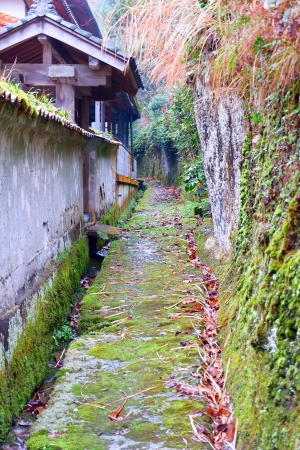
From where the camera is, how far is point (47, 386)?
3980 mm

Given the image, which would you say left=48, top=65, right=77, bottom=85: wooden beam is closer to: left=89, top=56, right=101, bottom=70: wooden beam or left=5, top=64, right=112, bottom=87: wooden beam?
→ left=5, top=64, right=112, bottom=87: wooden beam

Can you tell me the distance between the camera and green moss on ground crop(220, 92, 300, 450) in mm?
1974

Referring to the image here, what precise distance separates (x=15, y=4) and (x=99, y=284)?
8.74m

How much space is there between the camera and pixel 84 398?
296cm

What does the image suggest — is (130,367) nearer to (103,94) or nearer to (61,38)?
(61,38)

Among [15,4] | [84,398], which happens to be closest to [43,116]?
[84,398]

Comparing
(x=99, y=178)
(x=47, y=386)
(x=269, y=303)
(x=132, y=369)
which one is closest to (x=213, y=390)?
(x=132, y=369)

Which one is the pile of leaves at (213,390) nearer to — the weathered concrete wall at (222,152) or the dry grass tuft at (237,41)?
the weathered concrete wall at (222,152)

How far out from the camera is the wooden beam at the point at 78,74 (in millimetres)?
8172

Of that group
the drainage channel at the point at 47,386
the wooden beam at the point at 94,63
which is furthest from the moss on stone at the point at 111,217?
the wooden beam at the point at 94,63

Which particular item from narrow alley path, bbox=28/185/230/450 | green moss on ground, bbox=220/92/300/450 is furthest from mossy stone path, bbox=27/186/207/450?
green moss on ground, bbox=220/92/300/450

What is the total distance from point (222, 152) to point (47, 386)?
3.04m

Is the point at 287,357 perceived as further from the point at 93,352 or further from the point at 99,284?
the point at 99,284

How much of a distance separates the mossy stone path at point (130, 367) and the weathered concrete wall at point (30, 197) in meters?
0.75
